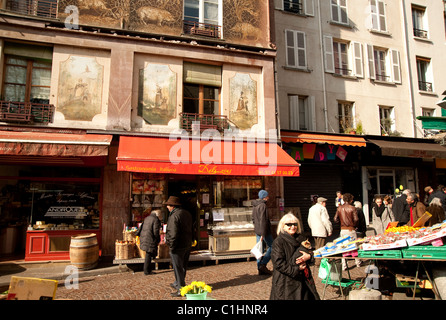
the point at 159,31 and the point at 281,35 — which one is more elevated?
the point at 281,35

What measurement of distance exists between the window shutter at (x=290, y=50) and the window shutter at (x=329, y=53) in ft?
5.35

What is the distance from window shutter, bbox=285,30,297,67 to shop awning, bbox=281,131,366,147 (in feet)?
11.7

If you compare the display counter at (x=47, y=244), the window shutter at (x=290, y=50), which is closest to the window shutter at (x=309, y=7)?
the window shutter at (x=290, y=50)

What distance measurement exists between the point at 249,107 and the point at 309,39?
5672 millimetres

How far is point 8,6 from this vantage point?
27.0 feet

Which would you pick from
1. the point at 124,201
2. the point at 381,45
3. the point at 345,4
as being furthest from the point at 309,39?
the point at 124,201

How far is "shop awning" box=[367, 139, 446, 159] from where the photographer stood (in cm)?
1128

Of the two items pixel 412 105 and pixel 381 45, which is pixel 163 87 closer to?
pixel 381 45

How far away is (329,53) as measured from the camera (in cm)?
1299

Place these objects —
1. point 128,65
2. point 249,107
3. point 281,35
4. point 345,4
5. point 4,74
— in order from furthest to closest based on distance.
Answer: point 345,4
point 281,35
point 249,107
point 128,65
point 4,74

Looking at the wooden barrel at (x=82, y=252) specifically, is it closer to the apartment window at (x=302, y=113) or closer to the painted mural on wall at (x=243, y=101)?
the painted mural on wall at (x=243, y=101)

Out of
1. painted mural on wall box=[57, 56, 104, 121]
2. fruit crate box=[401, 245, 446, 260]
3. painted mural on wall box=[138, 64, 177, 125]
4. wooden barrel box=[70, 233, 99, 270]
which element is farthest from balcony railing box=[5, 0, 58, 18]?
fruit crate box=[401, 245, 446, 260]

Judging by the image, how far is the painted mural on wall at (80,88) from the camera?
8.24 m

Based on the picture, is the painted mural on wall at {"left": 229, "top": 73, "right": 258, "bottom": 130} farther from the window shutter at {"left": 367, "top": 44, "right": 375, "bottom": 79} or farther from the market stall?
the window shutter at {"left": 367, "top": 44, "right": 375, "bottom": 79}
